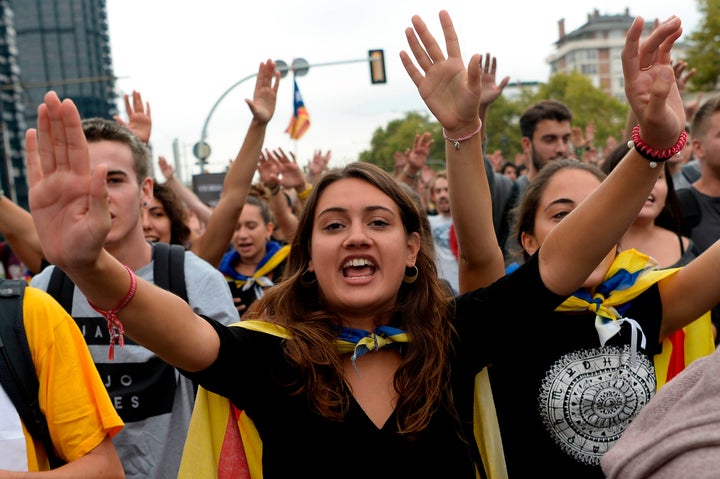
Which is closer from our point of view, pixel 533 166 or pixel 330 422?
pixel 330 422

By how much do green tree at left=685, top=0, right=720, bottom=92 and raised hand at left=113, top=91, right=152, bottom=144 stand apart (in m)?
28.4

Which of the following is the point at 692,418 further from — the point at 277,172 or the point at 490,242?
the point at 277,172

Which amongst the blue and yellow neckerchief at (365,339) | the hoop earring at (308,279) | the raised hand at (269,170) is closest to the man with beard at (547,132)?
the raised hand at (269,170)

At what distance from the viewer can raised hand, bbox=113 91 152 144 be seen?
3834mm

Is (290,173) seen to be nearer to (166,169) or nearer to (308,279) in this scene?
(166,169)

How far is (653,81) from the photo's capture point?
1.89 metres

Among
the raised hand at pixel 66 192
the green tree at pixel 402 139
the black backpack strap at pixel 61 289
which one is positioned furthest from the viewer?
the green tree at pixel 402 139

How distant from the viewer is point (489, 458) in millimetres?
2146

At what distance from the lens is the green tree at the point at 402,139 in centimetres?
8500

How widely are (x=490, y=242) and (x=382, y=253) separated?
0.48 metres

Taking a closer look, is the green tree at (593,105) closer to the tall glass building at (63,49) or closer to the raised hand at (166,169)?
the tall glass building at (63,49)

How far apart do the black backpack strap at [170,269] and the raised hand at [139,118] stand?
1096 mm

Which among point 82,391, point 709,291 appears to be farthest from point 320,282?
point 709,291

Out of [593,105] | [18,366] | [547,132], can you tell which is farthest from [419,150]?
[593,105]
